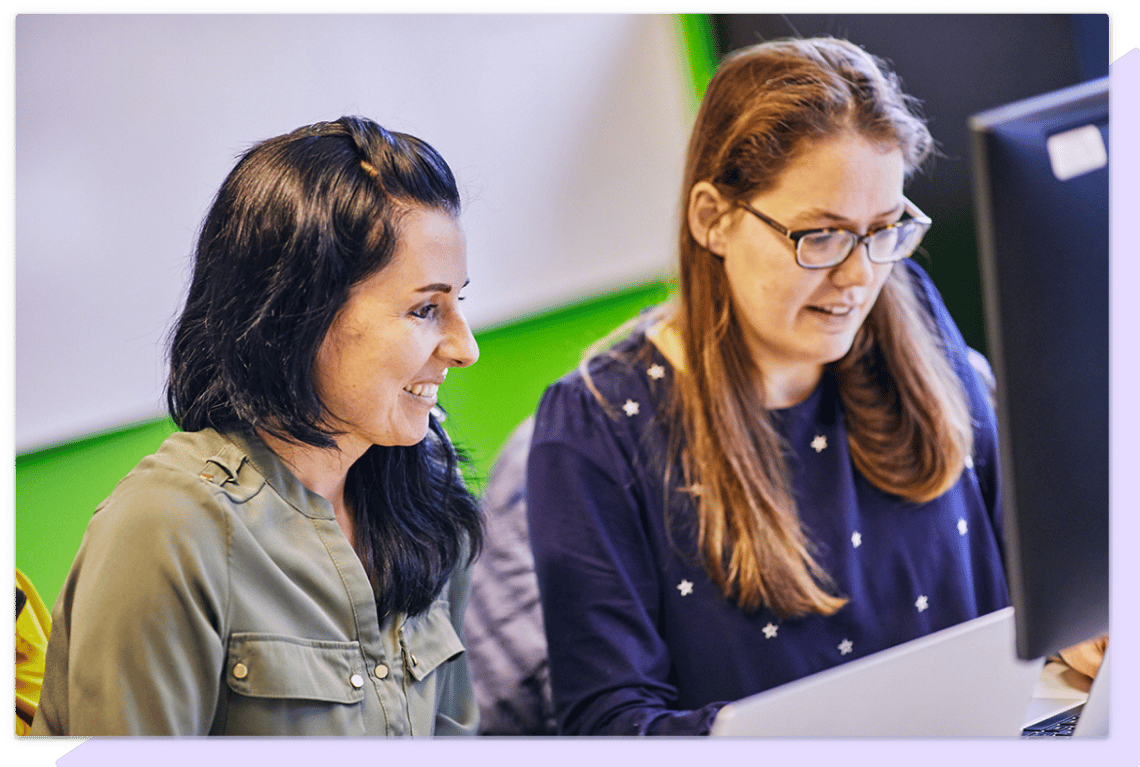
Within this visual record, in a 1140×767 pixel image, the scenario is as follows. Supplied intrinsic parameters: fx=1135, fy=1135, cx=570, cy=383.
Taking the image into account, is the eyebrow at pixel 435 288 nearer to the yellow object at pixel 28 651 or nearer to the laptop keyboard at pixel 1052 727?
the yellow object at pixel 28 651

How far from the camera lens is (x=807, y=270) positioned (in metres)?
1.87

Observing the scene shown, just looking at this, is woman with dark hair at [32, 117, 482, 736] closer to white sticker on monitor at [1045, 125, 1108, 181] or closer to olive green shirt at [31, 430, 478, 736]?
olive green shirt at [31, 430, 478, 736]

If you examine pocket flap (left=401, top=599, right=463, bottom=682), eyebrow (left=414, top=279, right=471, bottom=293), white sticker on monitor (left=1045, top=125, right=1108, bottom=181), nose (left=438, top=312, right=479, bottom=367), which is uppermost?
white sticker on monitor (left=1045, top=125, right=1108, bottom=181)

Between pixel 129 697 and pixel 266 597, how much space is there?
240mm

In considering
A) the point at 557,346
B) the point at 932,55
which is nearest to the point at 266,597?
the point at 557,346

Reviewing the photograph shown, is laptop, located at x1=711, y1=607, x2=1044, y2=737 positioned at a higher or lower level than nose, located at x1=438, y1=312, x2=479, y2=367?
lower

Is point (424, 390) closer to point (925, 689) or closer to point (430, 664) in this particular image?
point (430, 664)

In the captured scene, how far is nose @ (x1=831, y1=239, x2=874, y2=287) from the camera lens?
6.16 ft

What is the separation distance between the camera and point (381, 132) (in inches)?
72.4

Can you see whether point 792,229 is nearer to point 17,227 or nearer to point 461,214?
point 461,214

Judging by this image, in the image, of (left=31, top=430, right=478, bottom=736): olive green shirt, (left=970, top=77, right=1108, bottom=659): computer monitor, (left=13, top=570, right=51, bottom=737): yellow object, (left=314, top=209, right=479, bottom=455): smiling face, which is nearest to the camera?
(left=970, top=77, right=1108, bottom=659): computer monitor

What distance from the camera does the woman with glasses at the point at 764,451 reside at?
1.88 m

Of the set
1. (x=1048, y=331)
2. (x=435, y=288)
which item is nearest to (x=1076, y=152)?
(x=1048, y=331)

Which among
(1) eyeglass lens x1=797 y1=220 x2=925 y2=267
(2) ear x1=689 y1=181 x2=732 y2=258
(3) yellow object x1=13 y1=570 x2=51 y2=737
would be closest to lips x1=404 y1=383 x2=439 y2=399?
(2) ear x1=689 y1=181 x2=732 y2=258
